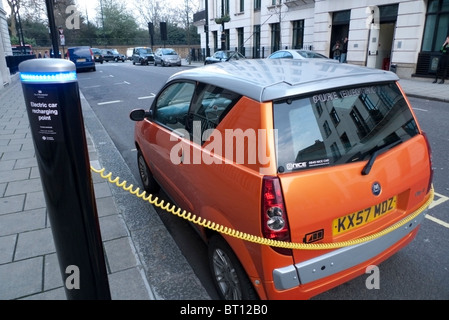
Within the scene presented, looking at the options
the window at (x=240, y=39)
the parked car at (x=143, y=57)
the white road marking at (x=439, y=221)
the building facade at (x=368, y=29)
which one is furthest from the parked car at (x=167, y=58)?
the white road marking at (x=439, y=221)

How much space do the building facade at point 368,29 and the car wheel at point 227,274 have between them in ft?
52.3

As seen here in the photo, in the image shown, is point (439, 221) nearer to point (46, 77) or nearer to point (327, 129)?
point (327, 129)

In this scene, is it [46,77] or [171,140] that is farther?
[171,140]

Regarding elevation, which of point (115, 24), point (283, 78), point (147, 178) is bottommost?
point (147, 178)

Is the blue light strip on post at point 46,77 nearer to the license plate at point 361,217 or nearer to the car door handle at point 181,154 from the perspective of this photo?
the car door handle at point 181,154

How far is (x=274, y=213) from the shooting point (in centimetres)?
196

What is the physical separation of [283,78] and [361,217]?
105 centimetres

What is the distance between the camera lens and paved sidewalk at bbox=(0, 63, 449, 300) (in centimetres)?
263

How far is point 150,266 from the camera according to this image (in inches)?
116

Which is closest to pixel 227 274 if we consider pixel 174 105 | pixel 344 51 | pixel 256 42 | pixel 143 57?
pixel 174 105

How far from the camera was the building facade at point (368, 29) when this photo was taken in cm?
1491
